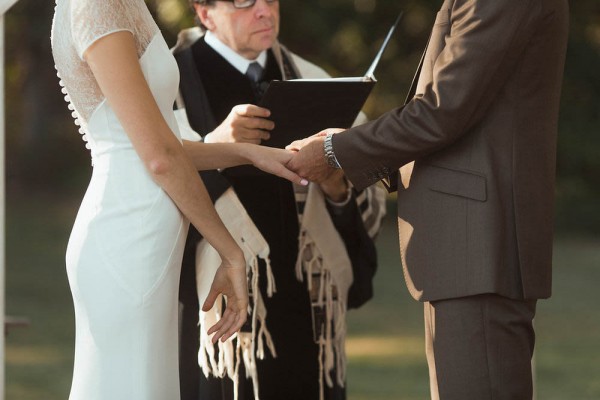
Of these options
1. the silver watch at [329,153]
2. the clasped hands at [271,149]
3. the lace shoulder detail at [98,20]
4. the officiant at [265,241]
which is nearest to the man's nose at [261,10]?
the officiant at [265,241]

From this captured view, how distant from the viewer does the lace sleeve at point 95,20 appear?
9.60ft

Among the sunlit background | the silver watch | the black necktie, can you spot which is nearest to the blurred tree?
the sunlit background

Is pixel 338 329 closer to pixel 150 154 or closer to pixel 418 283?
pixel 418 283

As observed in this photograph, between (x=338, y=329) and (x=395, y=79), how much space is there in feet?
35.2

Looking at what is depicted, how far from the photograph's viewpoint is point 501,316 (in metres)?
3.25

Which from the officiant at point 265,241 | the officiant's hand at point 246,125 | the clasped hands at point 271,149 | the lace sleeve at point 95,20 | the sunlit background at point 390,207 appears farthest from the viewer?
the sunlit background at point 390,207

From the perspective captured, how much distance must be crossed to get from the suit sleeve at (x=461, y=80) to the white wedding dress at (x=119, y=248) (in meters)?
0.67

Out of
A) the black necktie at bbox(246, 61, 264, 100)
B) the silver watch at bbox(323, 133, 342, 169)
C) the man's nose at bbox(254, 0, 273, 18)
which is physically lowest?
the silver watch at bbox(323, 133, 342, 169)

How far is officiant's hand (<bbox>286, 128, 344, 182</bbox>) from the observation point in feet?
11.9

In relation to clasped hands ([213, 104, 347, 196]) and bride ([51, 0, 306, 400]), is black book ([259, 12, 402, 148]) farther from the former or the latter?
bride ([51, 0, 306, 400])

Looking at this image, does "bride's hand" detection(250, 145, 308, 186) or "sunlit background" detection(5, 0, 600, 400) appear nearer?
"bride's hand" detection(250, 145, 308, 186)

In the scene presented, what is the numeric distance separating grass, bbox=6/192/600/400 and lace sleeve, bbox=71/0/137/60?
160 inches

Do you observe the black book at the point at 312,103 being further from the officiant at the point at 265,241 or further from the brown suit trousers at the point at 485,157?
the brown suit trousers at the point at 485,157

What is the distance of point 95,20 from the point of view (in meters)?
2.93
